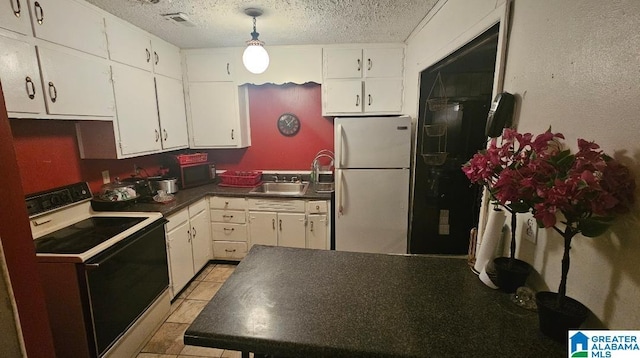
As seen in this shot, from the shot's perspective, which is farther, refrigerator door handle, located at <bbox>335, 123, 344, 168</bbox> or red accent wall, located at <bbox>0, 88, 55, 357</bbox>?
refrigerator door handle, located at <bbox>335, 123, 344, 168</bbox>

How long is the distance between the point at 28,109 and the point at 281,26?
190 cm

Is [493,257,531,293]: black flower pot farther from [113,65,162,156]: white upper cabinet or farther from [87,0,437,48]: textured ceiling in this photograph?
[113,65,162,156]: white upper cabinet

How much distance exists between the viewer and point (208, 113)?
3254mm

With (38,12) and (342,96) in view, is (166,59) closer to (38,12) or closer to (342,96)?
(38,12)

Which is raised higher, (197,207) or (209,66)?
(209,66)

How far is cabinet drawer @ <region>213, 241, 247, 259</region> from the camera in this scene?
3.15m

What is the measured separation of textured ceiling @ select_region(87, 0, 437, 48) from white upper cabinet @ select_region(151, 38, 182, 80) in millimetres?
85

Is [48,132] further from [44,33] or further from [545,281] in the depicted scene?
[545,281]

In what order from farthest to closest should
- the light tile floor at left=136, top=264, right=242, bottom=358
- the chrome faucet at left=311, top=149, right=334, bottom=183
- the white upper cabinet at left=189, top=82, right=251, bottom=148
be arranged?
1. the chrome faucet at left=311, top=149, right=334, bottom=183
2. the white upper cabinet at left=189, top=82, right=251, bottom=148
3. the light tile floor at left=136, top=264, right=242, bottom=358

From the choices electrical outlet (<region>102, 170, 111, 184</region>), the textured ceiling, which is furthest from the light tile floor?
the textured ceiling

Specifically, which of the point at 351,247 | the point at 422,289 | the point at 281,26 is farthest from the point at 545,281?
the point at 281,26

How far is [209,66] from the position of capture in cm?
317

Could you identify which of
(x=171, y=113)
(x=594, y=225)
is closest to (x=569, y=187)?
(x=594, y=225)

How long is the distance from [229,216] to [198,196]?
1.33 ft
